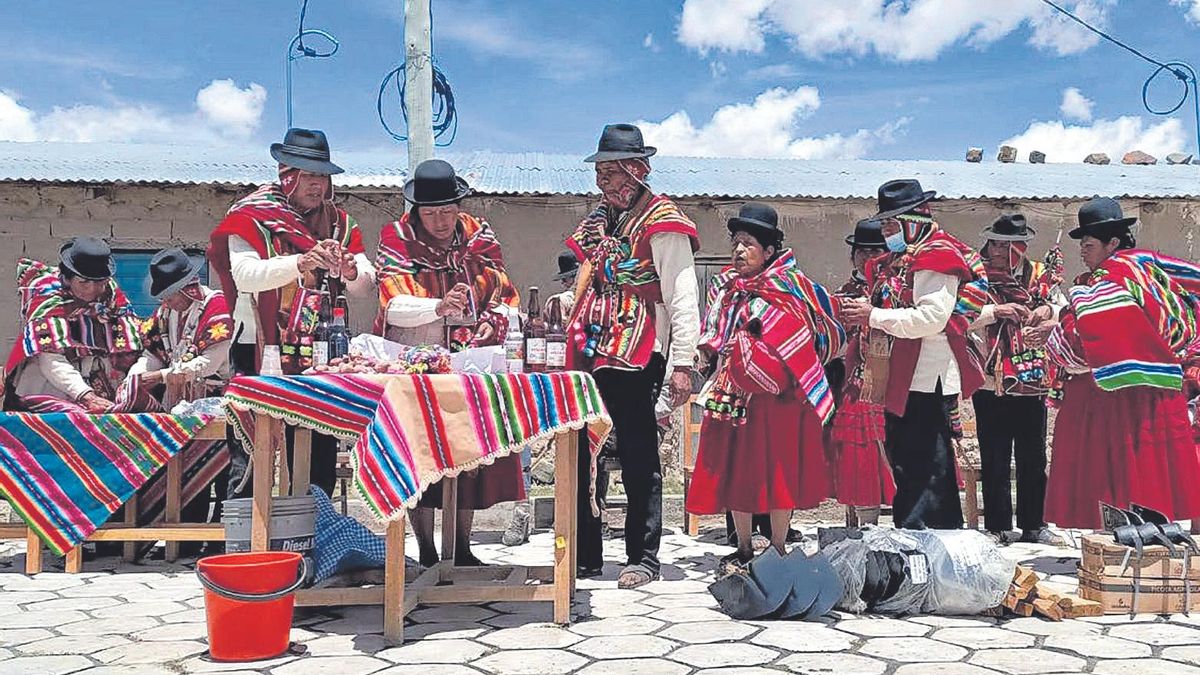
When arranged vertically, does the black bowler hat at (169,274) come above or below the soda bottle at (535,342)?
above

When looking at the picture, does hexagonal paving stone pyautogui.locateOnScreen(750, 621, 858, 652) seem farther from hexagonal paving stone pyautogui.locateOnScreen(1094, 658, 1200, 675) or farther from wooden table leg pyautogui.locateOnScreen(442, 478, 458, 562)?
wooden table leg pyautogui.locateOnScreen(442, 478, 458, 562)

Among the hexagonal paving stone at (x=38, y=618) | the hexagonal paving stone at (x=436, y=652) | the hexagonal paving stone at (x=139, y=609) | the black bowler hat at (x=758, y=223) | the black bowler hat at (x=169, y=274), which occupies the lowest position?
the hexagonal paving stone at (x=38, y=618)

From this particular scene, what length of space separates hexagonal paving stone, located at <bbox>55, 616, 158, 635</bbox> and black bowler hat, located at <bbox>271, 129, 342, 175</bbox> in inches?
75.4

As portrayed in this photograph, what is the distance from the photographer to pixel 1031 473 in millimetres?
6238

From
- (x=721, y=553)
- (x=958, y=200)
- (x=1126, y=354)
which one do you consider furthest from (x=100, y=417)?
(x=958, y=200)

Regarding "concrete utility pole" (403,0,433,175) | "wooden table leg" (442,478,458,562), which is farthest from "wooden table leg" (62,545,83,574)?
"concrete utility pole" (403,0,433,175)

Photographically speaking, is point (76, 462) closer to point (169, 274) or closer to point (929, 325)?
point (169, 274)

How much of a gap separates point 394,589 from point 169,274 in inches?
118

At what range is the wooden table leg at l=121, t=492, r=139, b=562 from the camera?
224 inches

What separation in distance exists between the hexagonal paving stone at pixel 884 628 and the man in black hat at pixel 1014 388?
2.38 meters

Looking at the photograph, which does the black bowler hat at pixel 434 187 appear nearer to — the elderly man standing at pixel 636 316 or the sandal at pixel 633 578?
the elderly man standing at pixel 636 316

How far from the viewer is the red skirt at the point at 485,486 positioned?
15.7 ft

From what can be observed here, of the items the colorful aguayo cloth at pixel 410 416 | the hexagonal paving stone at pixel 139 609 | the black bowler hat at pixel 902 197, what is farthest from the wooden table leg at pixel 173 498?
the black bowler hat at pixel 902 197

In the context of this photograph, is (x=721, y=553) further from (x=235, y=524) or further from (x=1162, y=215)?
A: (x=1162, y=215)
